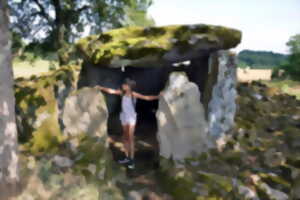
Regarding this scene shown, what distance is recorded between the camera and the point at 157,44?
7379 millimetres

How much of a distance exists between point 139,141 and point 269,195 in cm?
363

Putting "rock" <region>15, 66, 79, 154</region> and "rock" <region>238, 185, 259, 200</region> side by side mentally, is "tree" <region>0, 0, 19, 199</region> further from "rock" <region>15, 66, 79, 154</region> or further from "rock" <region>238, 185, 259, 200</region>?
"rock" <region>238, 185, 259, 200</region>

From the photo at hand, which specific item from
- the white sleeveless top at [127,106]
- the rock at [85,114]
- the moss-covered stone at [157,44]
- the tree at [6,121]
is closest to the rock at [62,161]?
the rock at [85,114]

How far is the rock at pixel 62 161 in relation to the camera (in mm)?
6338

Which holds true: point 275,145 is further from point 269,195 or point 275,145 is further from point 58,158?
point 58,158

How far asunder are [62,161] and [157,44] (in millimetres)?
3527

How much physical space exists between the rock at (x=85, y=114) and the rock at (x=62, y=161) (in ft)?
1.80

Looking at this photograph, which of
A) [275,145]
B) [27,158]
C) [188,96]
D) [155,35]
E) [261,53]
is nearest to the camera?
[27,158]

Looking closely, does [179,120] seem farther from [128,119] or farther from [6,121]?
[6,121]

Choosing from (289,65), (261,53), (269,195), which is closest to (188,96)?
(269,195)

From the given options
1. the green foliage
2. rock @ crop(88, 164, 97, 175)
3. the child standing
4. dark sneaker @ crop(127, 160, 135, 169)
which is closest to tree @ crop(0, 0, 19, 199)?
rock @ crop(88, 164, 97, 175)

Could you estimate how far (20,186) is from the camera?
549 cm

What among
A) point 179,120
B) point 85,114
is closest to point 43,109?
point 85,114

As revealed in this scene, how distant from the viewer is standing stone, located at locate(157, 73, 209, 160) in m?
6.88
